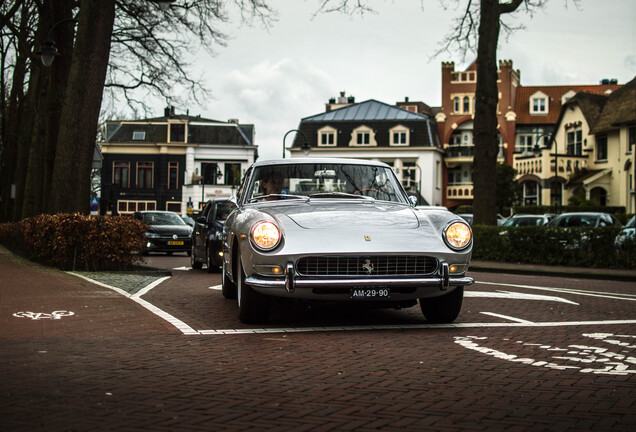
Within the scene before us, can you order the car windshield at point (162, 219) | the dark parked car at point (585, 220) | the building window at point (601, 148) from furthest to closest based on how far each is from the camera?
the building window at point (601, 148), the dark parked car at point (585, 220), the car windshield at point (162, 219)

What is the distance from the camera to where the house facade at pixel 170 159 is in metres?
71.9

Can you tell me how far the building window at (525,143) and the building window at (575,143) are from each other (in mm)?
14556

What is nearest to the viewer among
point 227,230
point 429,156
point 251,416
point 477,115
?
point 251,416

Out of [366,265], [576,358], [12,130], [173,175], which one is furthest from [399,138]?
[576,358]

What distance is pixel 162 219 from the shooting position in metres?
25.4

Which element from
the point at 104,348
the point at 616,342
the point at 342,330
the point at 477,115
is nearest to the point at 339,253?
the point at 342,330

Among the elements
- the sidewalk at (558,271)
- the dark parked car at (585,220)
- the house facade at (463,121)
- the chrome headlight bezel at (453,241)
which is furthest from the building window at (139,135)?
Answer: the chrome headlight bezel at (453,241)

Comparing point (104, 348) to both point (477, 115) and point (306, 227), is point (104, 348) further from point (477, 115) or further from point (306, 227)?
point (477, 115)

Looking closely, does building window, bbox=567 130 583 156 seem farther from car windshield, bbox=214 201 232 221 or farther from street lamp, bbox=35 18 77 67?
street lamp, bbox=35 18 77 67

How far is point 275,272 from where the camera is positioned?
703cm

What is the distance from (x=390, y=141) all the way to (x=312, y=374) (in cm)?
6757

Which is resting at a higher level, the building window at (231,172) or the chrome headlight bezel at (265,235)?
the building window at (231,172)

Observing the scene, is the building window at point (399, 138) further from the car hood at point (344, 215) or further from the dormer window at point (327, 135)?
the car hood at point (344, 215)

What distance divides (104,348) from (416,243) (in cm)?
297
